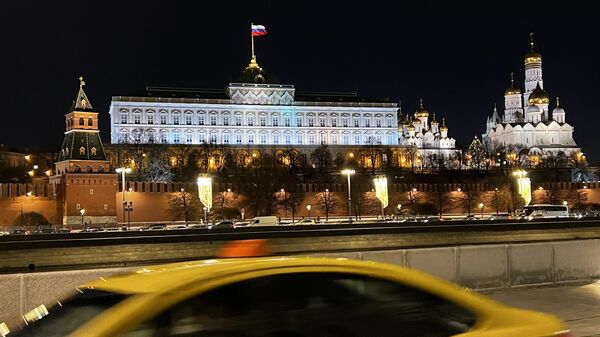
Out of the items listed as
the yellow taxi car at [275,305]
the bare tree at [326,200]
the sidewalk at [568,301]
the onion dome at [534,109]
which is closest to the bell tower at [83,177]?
the bare tree at [326,200]

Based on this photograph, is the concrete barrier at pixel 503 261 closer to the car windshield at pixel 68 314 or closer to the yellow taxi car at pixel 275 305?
the yellow taxi car at pixel 275 305

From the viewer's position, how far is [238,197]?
267 ft

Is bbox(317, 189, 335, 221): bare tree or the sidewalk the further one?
bbox(317, 189, 335, 221): bare tree

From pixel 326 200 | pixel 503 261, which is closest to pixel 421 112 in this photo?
pixel 326 200

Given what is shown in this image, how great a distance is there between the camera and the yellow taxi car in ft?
15.3

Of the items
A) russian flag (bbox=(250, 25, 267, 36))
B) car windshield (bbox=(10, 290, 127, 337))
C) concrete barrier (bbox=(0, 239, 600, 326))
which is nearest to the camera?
car windshield (bbox=(10, 290, 127, 337))

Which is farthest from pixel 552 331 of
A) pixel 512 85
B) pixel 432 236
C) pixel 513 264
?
pixel 512 85

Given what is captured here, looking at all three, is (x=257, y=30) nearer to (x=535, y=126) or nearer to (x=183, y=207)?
(x=535, y=126)

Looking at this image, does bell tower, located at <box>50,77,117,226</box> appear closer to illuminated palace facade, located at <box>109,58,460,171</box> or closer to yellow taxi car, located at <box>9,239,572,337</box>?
illuminated palace facade, located at <box>109,58,460,171</box>

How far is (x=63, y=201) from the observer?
76.6 metres

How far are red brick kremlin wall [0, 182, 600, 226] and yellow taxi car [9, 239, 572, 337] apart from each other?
7210cm

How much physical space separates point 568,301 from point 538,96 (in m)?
Answer: 145

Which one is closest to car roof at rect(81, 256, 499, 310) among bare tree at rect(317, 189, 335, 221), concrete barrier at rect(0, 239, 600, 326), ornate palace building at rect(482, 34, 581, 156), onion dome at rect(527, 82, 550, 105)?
concrete barrier at rect(0, 239, 600, 326)

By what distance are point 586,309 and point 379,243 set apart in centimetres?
1908
